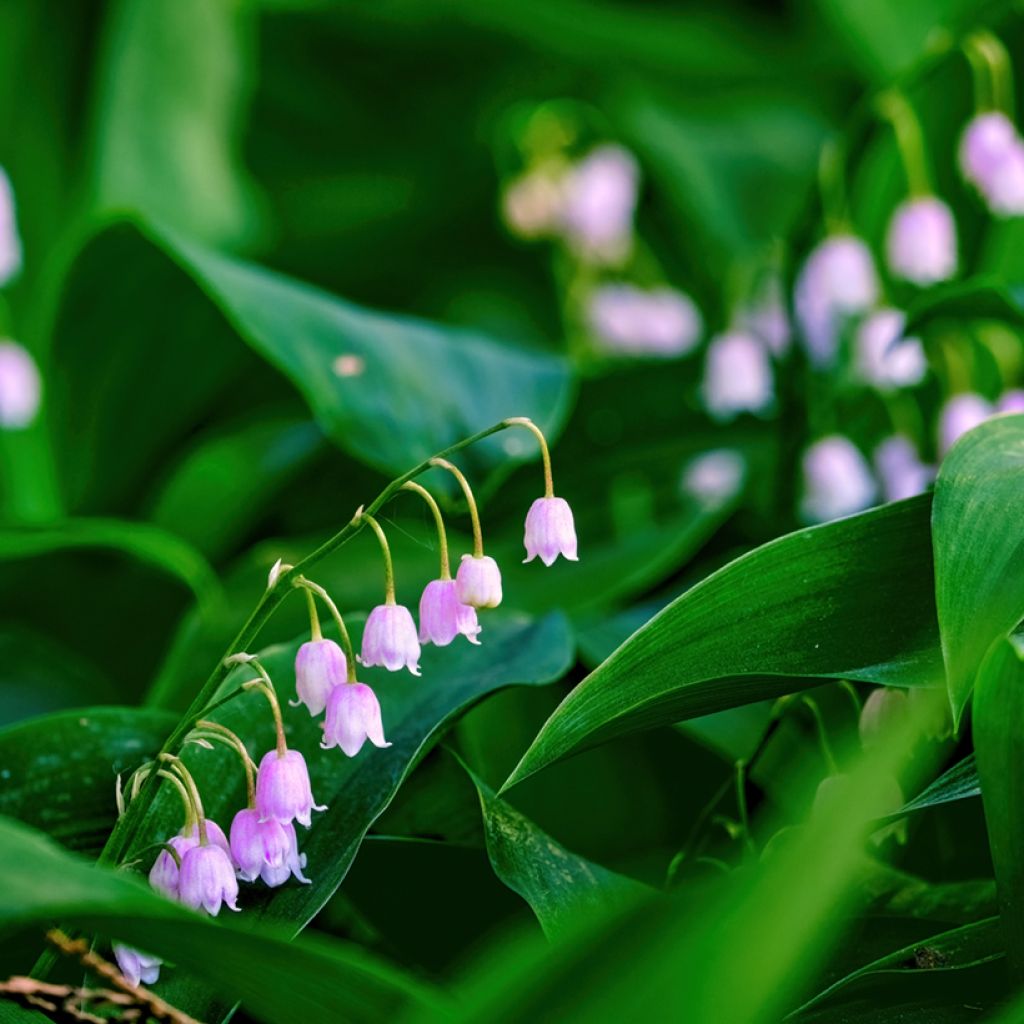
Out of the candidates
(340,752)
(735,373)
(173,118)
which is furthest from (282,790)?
(173,118)

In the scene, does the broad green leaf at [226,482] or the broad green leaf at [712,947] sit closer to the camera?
the broad green leaf at [712,947]

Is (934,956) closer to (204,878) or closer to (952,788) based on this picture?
(952,788)

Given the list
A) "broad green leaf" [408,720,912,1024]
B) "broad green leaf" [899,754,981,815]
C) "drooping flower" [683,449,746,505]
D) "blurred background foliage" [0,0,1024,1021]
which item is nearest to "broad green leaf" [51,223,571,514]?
"blurred background foliage" [0,0,1024,1021]

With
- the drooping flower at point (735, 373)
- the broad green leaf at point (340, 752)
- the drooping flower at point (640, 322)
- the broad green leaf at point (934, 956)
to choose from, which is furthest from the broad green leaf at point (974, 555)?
the drooping flower at point (640, 322)

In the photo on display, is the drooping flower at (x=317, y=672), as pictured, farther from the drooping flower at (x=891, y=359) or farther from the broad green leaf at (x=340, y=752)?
the drooping flower at (x=891, y=359)

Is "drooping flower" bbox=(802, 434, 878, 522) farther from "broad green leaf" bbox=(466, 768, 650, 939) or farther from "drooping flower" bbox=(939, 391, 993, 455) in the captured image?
"broad green leaf" bbox=(466, 768, 650, 939)

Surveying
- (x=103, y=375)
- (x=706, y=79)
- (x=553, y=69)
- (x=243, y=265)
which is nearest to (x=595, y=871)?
(x=243, y=265)
